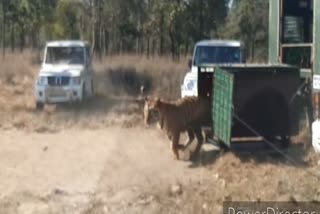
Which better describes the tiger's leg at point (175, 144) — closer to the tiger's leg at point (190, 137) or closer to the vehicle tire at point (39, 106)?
the tiger's leg at point (190, 137)

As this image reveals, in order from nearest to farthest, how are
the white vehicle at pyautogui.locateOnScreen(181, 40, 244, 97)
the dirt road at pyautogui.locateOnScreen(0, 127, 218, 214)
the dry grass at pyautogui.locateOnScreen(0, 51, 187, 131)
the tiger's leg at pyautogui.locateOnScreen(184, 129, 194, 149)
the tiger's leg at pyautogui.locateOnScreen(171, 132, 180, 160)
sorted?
the dirt road at pyautogui.locateOnScreen(0, 127, 218, 214)
the tiger's leg at pyautogui.locateOnScreen(171, 132, 180, 160)
the tiger's leg at pyautogui.locateOnScreen(184, 129, 194, 149)
the dry grass at pyautogui.locateOnScreen(0, 51, 187, 131)
the white vehicle at pyautogui.locateOnScreen(181, 40, 244, 97)

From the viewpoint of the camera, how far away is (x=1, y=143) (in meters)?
13.6

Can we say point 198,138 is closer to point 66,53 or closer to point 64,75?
point 64,75

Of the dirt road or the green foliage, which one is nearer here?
the dirt road

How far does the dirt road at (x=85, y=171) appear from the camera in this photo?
28.6 feet

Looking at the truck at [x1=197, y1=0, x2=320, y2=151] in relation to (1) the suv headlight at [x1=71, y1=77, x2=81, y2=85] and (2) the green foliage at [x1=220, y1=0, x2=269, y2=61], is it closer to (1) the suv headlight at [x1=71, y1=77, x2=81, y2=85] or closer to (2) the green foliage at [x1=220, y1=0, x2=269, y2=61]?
(1) the suv headlight at [x1=71, y1=77, x2=81, y2=85]

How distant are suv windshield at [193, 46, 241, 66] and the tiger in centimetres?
535

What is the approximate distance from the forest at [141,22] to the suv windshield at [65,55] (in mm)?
14535

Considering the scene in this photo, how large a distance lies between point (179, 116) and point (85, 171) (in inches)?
79.9

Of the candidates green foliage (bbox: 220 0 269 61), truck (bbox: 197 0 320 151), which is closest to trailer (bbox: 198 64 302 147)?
truck (bbox: 197 0 320 151)

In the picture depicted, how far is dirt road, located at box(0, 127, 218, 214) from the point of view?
8703mm

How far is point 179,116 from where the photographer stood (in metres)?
11.8

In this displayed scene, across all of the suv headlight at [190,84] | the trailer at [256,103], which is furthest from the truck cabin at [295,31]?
the trailer at [256,103]

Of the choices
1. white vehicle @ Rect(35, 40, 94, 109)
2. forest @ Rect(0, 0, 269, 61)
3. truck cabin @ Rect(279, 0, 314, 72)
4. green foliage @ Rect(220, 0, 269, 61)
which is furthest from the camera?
Result: green foliage @ Rect(220, 0, 269, 61)
